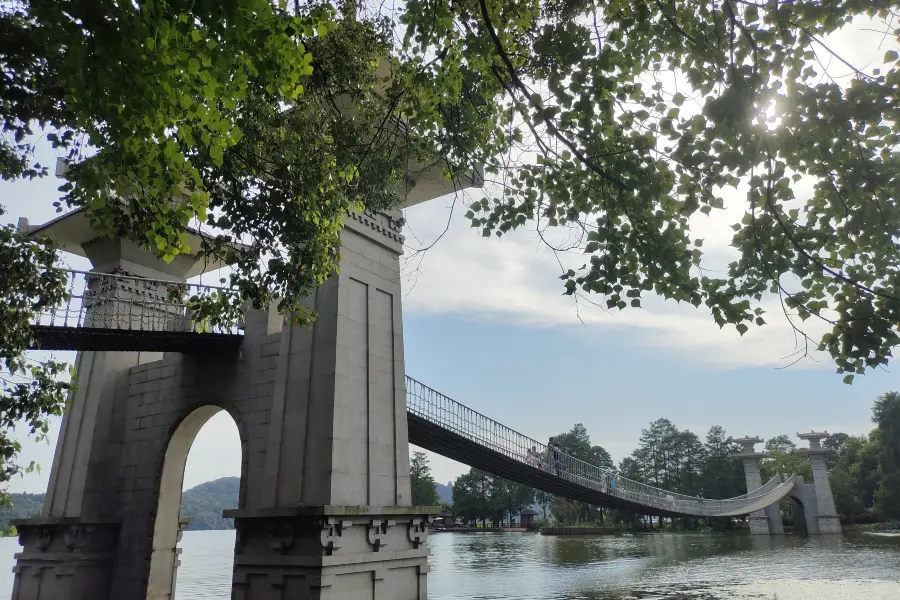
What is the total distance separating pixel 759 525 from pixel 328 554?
1432 inches

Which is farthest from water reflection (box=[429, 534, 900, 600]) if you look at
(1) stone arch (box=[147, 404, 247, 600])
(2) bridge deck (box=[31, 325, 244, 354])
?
(2) bridge deck (box=[31, 325, 244, 354])

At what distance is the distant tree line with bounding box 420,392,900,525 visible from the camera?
1586 inches

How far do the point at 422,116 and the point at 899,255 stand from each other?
12.9 feet

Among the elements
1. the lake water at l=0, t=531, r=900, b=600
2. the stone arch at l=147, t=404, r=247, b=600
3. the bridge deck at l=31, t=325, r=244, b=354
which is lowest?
the lake water at l=0, t=531, r=900, b=600

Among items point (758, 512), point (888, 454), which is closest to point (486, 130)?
point (758, 512)

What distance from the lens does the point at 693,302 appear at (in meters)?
5.05

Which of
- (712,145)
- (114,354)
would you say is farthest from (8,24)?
(114,354)

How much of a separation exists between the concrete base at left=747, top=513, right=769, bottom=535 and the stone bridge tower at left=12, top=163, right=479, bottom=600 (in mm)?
34196

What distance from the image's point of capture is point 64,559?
33.2 ft

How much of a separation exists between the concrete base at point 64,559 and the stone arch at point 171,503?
3.36ft

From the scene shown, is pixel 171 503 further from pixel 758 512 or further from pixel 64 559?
pixel 758 512

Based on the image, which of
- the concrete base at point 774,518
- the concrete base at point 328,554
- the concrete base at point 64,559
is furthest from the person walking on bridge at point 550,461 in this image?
the concrete base at point 774,518

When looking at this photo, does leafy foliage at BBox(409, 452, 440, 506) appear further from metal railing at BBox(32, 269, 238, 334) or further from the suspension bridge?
metal railing at BBox(32, 269, 238, 334)

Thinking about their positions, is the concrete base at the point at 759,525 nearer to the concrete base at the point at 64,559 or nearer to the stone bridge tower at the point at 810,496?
the stone bridge tower at the point at 810,496
